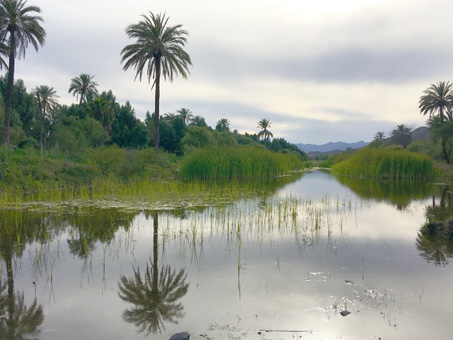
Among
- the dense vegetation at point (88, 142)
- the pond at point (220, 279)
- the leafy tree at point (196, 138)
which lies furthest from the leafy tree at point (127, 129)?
the pond at point (220, 279)

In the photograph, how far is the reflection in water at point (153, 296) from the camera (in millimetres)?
4305

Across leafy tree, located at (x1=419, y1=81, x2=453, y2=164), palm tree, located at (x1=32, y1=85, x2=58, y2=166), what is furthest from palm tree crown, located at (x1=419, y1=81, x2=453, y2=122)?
palm tree, located at (x1=32, y1=85, x2=58, y2=166)

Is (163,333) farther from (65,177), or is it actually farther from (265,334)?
(65,177)

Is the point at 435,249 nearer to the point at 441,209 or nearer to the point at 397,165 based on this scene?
the point at 441,209

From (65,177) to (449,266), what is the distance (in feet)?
60.6

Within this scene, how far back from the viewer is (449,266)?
6461 millimetres

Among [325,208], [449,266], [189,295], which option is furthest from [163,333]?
[325,208]

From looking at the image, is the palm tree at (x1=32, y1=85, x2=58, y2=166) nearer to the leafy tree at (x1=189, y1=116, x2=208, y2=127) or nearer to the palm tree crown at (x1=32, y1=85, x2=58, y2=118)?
the palm tree crown at (x1=32, y1=85, x2=58, y2=118)

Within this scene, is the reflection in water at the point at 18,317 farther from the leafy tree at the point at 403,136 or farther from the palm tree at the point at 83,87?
the leafy tree at the point at 403,136

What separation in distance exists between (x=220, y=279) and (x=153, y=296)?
1.19 meters

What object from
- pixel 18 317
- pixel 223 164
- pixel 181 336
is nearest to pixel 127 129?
pixel 223 164

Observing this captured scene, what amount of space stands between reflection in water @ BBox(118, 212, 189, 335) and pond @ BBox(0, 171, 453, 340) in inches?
0.7

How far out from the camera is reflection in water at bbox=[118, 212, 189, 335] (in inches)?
170

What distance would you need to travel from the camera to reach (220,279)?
566 cm
